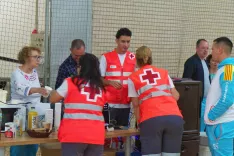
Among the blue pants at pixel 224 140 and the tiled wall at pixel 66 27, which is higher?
the tiled wall at pixel 66 27

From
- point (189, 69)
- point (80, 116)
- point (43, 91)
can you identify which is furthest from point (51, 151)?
point (189, 69)

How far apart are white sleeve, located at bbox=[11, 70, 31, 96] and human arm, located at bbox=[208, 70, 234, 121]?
71.8 inches

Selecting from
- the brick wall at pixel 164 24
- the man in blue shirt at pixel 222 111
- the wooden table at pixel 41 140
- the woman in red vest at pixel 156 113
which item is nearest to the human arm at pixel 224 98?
the man in blue shirt at pixel 222 111

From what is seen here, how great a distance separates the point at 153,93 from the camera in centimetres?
340

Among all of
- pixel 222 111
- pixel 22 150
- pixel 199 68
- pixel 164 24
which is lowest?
pixel 22 150

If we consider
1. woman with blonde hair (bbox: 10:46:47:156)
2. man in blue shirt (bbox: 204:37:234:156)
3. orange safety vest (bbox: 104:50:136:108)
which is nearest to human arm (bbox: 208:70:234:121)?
man in blue shirt (bbox: 204:37:234:156)

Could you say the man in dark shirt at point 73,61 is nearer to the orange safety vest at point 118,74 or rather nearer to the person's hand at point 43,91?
the orange safety vest at point 118,74

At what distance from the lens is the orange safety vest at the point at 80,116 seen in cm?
294

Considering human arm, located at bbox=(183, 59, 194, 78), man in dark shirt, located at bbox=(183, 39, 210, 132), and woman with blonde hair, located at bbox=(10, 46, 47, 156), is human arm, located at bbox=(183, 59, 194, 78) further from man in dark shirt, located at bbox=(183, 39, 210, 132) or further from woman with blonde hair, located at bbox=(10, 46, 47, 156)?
woman with blonde hair, located at bbox=(10, 46, 47, 156)

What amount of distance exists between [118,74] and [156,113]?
1.04 metres

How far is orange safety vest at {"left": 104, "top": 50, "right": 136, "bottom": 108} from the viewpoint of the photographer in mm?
4156

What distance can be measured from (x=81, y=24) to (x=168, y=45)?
1.98m

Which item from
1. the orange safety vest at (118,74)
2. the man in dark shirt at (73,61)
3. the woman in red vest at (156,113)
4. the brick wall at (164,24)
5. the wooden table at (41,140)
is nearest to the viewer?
the wooden table at (41,140)

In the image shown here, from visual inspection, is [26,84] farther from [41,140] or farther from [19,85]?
[41,140]
